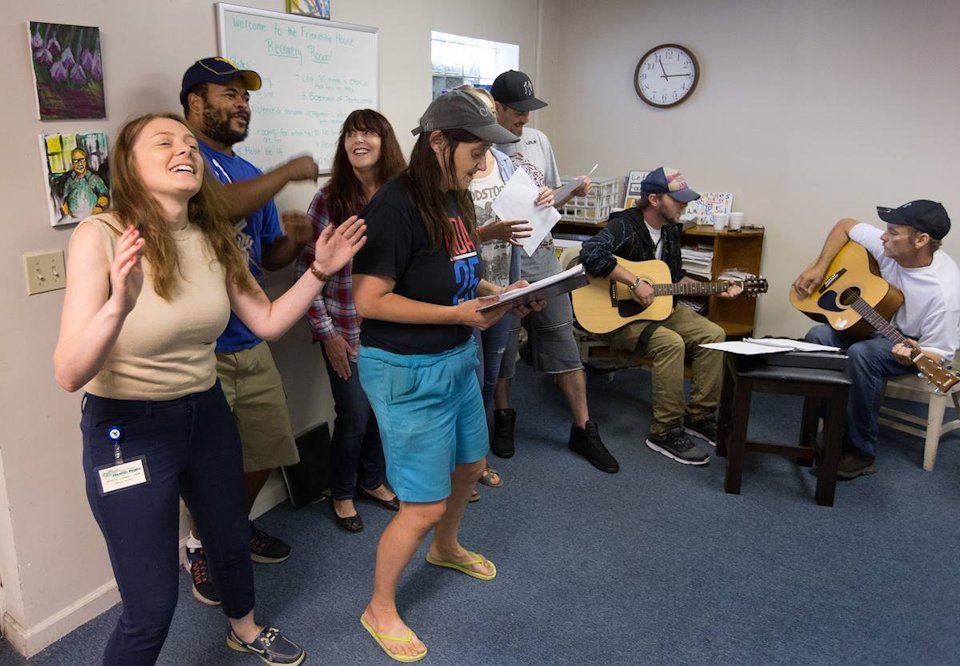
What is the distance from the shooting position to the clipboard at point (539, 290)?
1.74 m

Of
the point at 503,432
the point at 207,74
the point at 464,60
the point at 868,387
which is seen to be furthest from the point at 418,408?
the point at 464,60

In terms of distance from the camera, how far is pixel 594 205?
428 cm

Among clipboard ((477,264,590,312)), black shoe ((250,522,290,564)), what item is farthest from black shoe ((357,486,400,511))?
clipboard ((477,264,590,312))

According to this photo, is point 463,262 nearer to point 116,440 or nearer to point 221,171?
point 221,171

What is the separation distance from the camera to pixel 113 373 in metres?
1.45

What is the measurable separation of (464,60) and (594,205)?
4.00ft

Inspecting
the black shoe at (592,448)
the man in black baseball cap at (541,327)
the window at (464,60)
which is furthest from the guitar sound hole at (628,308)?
the window at (464,60)

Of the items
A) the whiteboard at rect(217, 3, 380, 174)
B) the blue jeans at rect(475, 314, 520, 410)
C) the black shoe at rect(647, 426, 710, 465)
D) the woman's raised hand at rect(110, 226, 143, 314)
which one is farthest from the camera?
the black shoe at rect(647, 426, 710, 465)

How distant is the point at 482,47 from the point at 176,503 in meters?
2.85

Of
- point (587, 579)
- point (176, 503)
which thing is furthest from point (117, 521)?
point (587, 579)

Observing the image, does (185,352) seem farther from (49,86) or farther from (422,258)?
(49,86)

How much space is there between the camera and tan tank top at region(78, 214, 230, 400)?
1430 millimetres

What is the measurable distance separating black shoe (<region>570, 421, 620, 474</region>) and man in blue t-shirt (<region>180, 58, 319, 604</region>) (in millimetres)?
1351

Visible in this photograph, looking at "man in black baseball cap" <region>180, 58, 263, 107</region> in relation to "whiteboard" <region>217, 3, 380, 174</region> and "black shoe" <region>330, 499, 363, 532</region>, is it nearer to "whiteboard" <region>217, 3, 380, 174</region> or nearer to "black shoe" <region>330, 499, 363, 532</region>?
"whiteboard" <region>217, 3, 380, 174</region>
